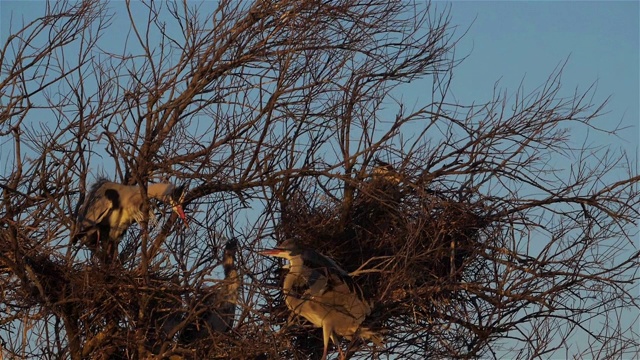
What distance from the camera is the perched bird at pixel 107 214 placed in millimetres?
9218

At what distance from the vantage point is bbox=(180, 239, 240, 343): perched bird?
23.3ft

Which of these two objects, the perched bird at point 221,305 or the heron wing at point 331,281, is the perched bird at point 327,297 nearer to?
the heron wing at point 331,281

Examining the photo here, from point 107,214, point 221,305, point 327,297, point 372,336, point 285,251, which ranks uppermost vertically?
point 107,214

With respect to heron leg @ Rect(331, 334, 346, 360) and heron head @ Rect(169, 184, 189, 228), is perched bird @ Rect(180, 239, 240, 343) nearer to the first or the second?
heron head @ Rect(169, 184, 189, 228)

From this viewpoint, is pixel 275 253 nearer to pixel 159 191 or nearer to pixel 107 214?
pixel 159 191

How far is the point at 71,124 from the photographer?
8.54 m

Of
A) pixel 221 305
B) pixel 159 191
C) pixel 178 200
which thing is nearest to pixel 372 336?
pixel 221 305

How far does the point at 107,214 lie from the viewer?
955cm

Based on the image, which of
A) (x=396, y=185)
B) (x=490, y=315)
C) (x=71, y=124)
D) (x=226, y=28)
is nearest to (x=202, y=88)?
(x=226, y=28)

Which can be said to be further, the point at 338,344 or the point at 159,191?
the point at 159,191

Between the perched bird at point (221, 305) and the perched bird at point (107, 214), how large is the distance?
1055 mm

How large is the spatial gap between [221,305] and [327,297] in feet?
2.58

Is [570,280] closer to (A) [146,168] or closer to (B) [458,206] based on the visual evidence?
(B) [458,206]

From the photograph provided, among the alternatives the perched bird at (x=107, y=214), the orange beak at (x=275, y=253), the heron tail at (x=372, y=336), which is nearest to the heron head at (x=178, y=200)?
the perched bird at (x=107, y=214)
